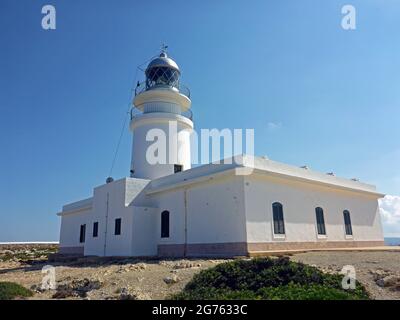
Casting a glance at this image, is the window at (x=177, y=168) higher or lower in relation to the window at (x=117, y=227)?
higher

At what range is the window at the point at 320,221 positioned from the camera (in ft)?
52.6

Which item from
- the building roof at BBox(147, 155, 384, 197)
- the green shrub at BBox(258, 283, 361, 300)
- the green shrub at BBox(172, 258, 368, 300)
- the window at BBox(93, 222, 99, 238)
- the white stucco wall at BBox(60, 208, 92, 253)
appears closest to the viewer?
the green shrub at BBox(258, 283, 361, 300)

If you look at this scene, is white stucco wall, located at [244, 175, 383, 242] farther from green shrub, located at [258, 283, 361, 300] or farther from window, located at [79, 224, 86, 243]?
window, located at [79, 224, 86, 243]

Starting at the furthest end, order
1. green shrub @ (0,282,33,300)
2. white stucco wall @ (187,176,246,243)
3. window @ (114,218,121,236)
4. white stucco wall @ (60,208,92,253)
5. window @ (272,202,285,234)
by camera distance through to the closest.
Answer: white stucco wall @ (60,208,92,253) → window @ (114,218,121,236) → window @ (272,202,285,234) → white stucco wall @ (187,176,246,243) → green shrub @ (0,282,33,300)

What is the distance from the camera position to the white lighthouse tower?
61.6 feet

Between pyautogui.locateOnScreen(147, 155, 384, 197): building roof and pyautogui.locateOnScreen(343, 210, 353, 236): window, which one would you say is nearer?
pyautogui.locateOnScreen(147, 155, 384, 197): building roof

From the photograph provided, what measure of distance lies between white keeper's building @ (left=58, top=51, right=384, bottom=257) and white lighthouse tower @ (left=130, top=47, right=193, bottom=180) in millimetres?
61

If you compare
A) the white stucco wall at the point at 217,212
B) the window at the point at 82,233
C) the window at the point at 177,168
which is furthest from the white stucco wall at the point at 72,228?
the white stucco wall at the point at 217,212

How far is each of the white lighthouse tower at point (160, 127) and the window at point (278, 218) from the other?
685 cm

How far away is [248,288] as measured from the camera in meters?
6.93

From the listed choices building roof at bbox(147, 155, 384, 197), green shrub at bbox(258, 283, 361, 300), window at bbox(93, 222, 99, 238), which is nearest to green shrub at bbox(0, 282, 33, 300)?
green shrub at bbox(258, 283, 361, 300)

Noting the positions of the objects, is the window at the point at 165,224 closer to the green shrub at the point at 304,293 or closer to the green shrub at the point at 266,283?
the green shrub at the point at 266,283
